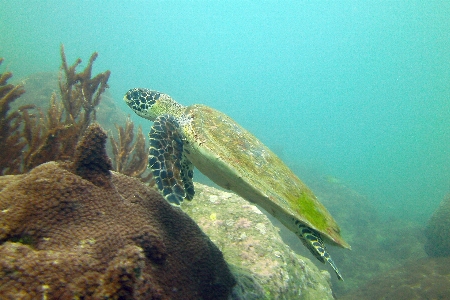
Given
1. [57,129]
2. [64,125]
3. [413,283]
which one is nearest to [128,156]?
[64,125]

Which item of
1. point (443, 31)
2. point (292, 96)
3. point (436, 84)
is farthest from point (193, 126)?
point (292, 96)

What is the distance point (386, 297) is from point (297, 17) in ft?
639

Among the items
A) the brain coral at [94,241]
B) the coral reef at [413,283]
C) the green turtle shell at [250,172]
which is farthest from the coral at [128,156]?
the coral reef at [413,283]

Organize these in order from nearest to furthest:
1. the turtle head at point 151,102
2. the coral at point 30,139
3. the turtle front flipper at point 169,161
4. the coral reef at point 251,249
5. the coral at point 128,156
A: the turtle front flipper at point 169,161 → the coral reef at point 251,249 → the coral at point 30,139 → the turtle head at point 151,102 → the coral at point 128,156

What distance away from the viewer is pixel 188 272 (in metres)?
2.10

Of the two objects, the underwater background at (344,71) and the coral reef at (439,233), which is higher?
the underwater background at (344,71)

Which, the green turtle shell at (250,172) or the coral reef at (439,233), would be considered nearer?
the green turtle shell at (250,172)

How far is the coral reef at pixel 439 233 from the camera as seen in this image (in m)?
10.6

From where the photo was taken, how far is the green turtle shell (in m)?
3.44

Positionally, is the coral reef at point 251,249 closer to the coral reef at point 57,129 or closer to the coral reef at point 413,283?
the coral reef at point 57,129

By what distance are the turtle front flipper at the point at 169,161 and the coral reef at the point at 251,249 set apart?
0.78 meters

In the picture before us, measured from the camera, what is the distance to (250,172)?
11.8 ft

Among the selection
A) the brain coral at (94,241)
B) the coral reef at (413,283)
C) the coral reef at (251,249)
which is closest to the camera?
the brain coral at (94,241)

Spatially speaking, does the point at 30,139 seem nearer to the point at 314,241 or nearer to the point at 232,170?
the point at 232,170
